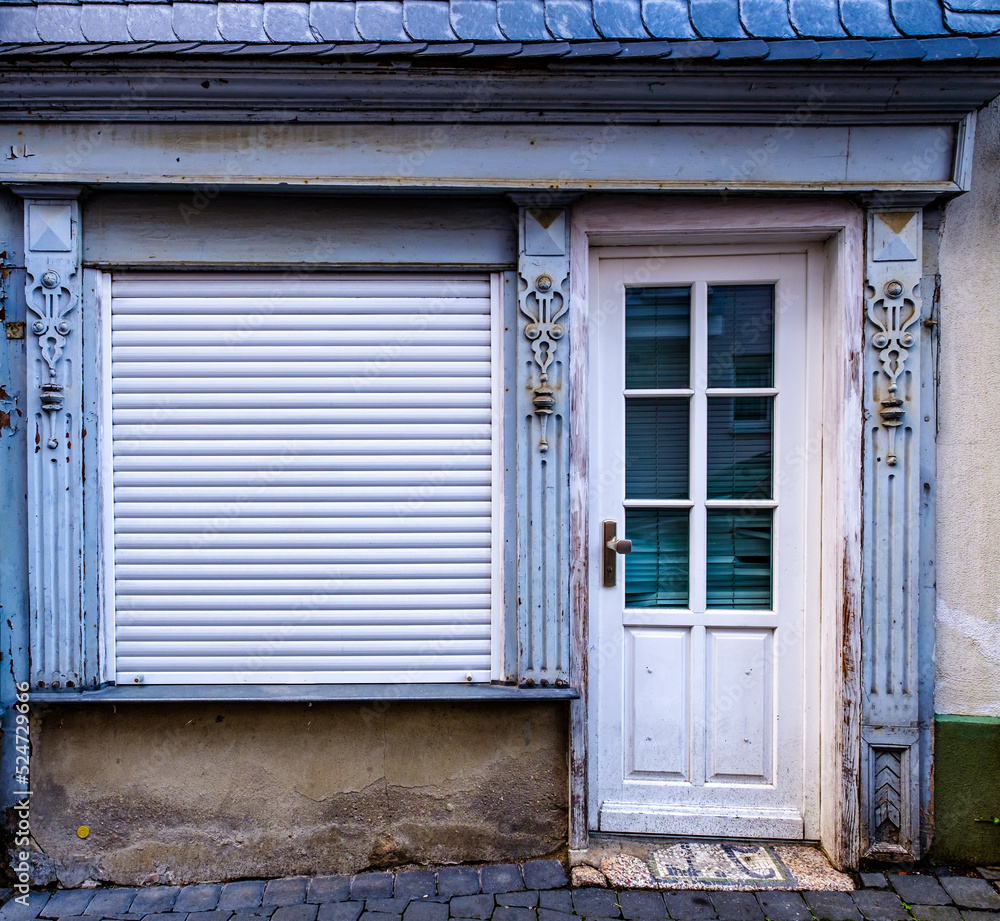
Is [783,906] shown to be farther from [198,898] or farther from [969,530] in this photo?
[198,898]

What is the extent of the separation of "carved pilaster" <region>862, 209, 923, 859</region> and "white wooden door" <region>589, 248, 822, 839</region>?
9.5 inches

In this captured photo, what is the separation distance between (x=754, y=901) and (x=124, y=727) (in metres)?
2.76

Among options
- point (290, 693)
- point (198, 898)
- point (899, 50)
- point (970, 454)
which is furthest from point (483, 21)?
point (198, 898)

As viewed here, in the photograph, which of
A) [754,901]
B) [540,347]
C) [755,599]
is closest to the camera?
[754,901]

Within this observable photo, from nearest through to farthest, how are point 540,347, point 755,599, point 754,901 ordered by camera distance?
point 754,901 → point 540,347 → point 755,599

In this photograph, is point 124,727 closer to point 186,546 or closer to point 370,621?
point 186,546

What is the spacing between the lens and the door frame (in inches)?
100

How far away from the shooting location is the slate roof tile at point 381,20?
247 cm

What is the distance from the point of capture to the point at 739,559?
109 inches

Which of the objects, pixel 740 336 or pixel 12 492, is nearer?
pixel 12 492

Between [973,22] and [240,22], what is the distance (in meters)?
3.05

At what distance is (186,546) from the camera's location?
264 centimetres

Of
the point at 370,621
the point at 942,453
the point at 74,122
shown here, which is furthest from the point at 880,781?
the point at 74,122

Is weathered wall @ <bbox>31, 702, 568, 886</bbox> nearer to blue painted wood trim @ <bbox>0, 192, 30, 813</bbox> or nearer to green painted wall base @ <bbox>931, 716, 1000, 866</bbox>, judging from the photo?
blue painted wood trim @ <bbox>0, 192, 30, 813</bbox>
